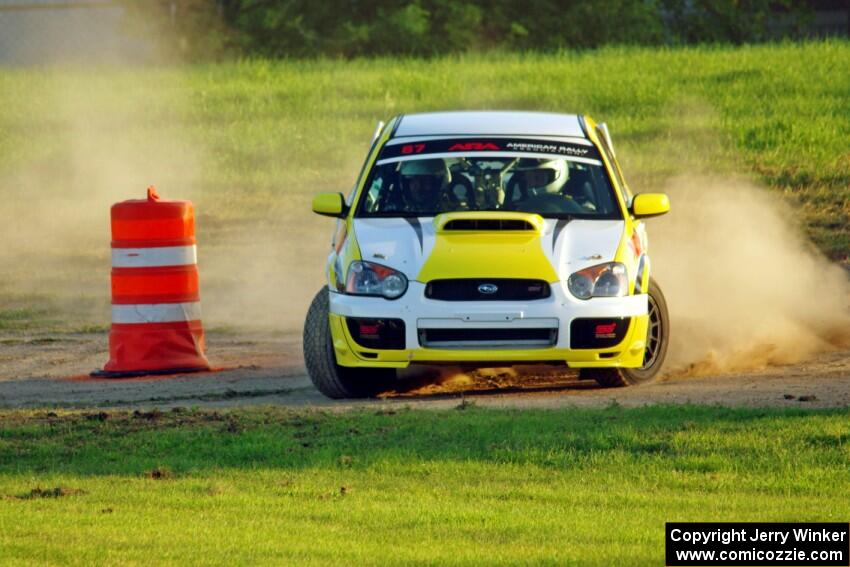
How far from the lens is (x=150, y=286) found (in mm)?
12742

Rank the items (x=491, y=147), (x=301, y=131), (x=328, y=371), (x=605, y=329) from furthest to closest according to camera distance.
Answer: (x=301, y=131) → (x=491, y=147) → (x=328, y=371) → (x=605, y=329)

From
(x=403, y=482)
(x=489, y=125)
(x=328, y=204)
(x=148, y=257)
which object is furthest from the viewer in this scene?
(x=148, y=257)

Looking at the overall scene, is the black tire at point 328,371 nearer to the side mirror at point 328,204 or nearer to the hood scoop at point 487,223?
the side mirror at point 328,204

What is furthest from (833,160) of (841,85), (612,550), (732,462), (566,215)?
(612,550)

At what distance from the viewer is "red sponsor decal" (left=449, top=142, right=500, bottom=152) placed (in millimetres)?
12273

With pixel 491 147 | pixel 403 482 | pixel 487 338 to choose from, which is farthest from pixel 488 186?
pixel 403 482

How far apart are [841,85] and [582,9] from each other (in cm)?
1445

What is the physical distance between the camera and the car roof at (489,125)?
1248 cm

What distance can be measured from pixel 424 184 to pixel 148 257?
199 cm

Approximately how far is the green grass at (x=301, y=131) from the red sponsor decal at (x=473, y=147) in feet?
23.1

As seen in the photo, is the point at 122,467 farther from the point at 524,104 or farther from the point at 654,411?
the point at 524,104

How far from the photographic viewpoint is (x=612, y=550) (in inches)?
283

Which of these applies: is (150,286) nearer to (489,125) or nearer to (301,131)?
(489,125)

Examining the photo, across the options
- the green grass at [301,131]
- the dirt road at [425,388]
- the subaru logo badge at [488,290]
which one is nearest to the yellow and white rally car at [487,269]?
the subaru logo badge at [488,290]
